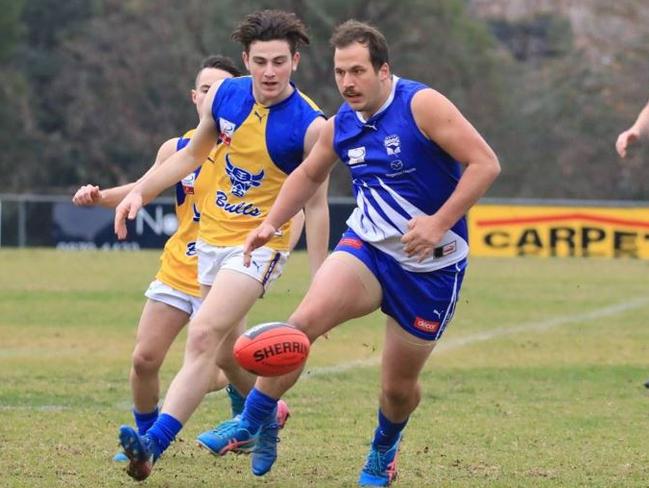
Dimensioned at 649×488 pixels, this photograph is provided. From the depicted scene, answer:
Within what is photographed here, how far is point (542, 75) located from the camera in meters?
55.8

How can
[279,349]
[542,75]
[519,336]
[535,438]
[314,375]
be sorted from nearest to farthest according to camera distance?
[279,349] → [535,438] → [314,375] → [519,336] → [542,75]

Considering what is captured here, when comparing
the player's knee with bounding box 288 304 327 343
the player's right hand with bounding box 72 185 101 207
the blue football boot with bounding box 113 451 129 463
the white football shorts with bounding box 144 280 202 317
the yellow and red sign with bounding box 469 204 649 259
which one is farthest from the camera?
the yellow and red sign with bounding box 469 204 649 259

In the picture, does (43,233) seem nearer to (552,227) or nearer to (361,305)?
(552,227)

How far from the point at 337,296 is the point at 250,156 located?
1042 millimetres

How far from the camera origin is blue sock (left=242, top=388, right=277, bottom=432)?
21.3 ft

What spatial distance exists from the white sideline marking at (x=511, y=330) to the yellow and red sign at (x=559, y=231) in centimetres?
950

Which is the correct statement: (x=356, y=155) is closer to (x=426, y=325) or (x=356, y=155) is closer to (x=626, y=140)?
(x=426, y=325)

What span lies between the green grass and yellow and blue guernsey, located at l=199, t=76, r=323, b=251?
122 centimetres

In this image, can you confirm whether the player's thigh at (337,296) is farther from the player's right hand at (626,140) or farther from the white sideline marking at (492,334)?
the white sideline marking at (492,334)

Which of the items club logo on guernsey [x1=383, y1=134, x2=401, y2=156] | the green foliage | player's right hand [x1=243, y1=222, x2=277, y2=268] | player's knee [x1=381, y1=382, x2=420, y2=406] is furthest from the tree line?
club logo on guernsey [x1=383, y1=134, x2=401, y2=156]

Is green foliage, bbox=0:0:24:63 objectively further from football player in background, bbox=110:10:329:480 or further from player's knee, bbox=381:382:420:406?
player's knee, bbox=381:382:420:406

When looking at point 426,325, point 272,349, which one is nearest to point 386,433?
point 426,325

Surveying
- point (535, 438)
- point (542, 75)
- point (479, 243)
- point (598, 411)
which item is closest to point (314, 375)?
point (598, 411)

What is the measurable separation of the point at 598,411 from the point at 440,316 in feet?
11.0
